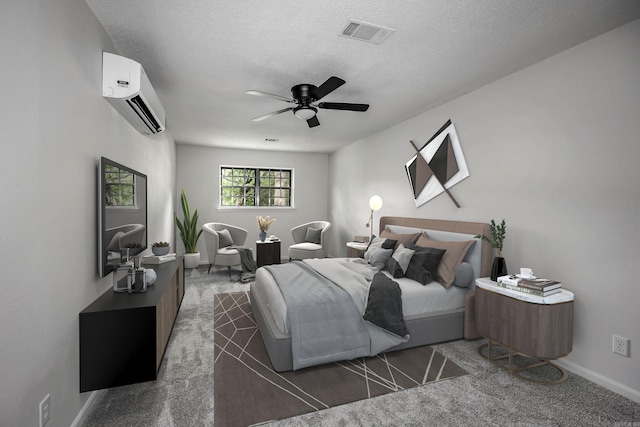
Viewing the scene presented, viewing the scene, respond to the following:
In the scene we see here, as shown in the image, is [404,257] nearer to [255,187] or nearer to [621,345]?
[621,345]

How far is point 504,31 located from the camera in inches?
90.8

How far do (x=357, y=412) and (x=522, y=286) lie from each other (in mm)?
1604

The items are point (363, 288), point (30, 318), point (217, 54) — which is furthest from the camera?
point (363, 288)

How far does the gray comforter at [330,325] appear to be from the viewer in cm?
250

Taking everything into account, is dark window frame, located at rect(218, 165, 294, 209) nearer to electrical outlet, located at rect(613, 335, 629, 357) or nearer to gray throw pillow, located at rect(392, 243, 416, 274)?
gray throw pillow, located at rect(392, 243, 416, 274)

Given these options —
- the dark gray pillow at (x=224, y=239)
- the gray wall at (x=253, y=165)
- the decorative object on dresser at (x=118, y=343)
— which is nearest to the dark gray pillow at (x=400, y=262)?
the decorative object on dresser at (x=118, y=343)

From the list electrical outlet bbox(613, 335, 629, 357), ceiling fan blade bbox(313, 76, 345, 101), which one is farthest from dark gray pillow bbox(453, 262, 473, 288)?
ceiling fan blade bbox(313, 76, 345, 101)

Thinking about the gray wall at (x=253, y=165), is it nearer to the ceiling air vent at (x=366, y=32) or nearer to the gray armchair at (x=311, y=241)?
the gray armchair at (x=311, y=241)

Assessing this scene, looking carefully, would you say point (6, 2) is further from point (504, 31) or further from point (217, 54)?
point (504, 31)

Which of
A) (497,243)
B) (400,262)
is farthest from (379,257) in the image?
(497,243)

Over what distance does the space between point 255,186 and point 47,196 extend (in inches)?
234

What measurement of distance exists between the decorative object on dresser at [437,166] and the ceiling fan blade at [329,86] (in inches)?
69.4

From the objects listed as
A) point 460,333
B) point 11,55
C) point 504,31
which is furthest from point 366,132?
point 11,55

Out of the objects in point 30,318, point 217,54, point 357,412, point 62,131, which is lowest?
point 357,412
